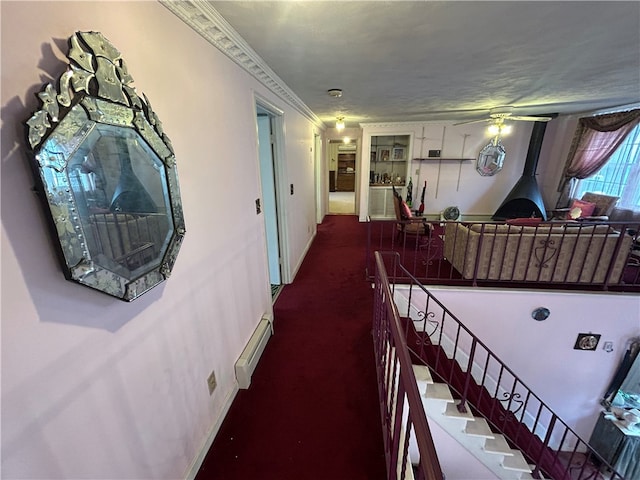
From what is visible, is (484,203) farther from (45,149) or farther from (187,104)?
(45,149)

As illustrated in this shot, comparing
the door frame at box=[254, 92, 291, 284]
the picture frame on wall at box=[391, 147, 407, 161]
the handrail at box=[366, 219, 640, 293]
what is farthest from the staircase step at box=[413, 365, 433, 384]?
the picture frame on wall at box=[391, 147, 407, 161]

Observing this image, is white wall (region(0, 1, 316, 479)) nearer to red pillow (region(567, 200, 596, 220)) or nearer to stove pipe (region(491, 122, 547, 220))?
red pillow (region(567, 200, 596, 220))

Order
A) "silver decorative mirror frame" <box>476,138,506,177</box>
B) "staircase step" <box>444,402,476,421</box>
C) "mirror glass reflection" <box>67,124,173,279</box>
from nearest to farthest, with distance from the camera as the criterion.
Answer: "mirror glass reflection" <box>67,124,173,279</box> < "staircase step" <box>444,402,476,421</box> < "silver decorative mirror frame" <box>476,138,506,177</box>

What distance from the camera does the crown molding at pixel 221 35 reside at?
46.2 inches

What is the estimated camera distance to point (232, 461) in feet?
4.89

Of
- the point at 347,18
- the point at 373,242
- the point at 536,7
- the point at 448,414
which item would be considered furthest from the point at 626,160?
the point at 347,18

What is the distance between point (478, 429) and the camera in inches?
85.9

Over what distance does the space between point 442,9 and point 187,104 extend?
1.32m

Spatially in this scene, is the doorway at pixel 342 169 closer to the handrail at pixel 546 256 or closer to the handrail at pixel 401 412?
the handrail at pixel 546 256

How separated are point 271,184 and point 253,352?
1781 millimetres

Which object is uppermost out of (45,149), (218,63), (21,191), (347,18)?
(347,18)

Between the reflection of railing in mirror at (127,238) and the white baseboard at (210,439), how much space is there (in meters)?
1.18

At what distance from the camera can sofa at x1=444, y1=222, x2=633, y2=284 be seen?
262cm

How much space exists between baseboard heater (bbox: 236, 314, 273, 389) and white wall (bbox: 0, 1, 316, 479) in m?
0.08
